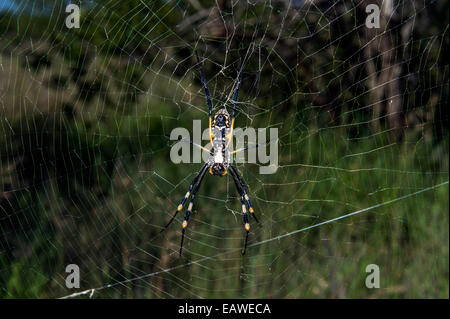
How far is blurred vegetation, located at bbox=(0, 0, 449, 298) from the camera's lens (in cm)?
361

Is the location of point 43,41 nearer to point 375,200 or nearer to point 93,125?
point 93,125

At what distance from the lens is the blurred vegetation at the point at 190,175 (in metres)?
3.61

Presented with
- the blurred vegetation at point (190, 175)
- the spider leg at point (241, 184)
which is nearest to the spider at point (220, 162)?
the spider leg at point (241, 184)

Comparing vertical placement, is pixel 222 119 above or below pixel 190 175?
above

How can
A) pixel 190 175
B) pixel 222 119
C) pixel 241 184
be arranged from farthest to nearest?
pixel 190 175 → pixel 241 184 → pixel 222 119

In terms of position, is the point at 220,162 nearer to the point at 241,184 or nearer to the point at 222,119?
the point at 241,184

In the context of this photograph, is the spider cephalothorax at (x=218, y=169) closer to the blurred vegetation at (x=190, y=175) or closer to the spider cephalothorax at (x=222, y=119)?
the blurred vegetation at (x=190, y=175)

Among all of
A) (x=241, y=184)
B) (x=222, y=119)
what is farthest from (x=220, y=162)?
(x=222, y=119)

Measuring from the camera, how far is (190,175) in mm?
4062

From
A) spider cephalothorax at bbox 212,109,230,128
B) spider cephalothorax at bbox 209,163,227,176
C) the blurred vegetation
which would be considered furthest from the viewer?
spider cephalothorax at bbox 209,163,227,176

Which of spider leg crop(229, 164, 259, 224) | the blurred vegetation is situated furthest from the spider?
the blurred vegetation

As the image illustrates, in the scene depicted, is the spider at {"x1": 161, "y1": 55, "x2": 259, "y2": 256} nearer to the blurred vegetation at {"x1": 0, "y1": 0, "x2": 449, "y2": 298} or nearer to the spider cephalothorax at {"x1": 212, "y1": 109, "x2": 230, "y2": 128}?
the spider cephalothorax at {"x1": 212, "y1": 109, "x2": 230, "y2": 128}

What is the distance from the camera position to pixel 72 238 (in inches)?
154

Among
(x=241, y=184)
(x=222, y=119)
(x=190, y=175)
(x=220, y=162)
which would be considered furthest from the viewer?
(x=190, y=175)
